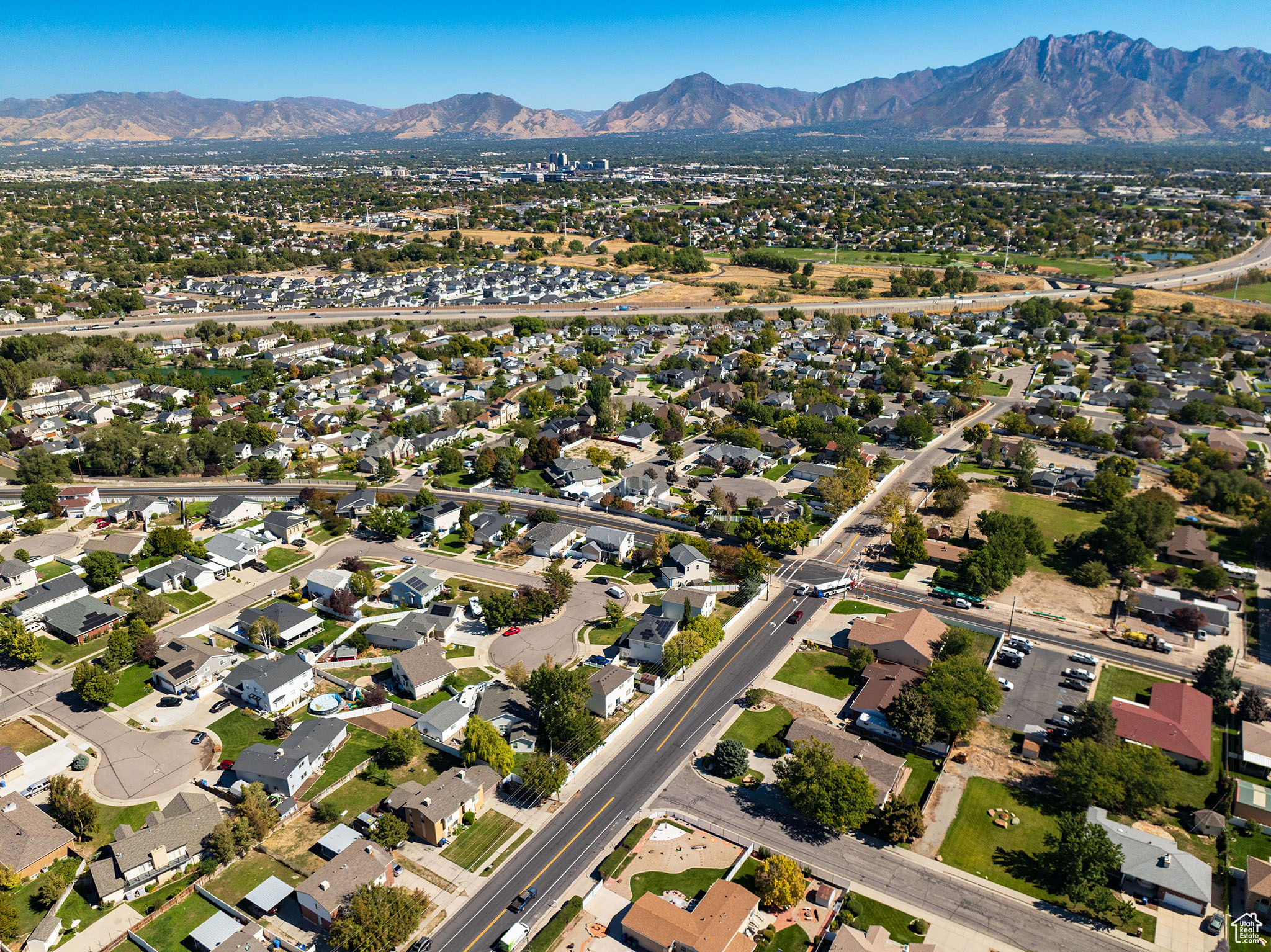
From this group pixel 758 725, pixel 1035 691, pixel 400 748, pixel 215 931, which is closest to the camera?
pixel 215 931

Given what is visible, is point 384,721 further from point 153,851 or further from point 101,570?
point 101,570

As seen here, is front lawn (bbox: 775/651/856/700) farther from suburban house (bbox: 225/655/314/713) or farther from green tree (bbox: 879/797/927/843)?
suburban house (bbox: 225/655/314/713)

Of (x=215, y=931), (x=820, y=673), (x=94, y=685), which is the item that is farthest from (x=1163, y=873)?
(x=94, y=685)

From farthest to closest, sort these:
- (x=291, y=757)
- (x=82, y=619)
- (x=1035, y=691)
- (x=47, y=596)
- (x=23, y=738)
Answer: (x=47, y=596) < (x=82, y=619) < (x=1035, y=691) < (x=23, y=738) < (x=291, y=757)

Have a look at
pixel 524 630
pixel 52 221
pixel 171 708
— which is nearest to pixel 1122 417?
pixel 524 630

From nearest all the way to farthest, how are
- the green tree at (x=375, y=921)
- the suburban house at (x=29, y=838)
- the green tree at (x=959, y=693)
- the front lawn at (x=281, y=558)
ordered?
the green tree at (x=375, y=921), the suburban house at (x=29, y=838), the green tree at (x=959, y=693), the front lawn at (x=281, y=558)

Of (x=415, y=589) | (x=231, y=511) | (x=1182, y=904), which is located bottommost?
(x=1182, y=904)

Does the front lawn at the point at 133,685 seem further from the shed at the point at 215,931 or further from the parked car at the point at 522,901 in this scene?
the parked car at the point at 522,901

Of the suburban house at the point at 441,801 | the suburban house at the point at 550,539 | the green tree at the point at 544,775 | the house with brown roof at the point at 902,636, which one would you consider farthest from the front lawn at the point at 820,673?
the suburban house at the point at 550,539
